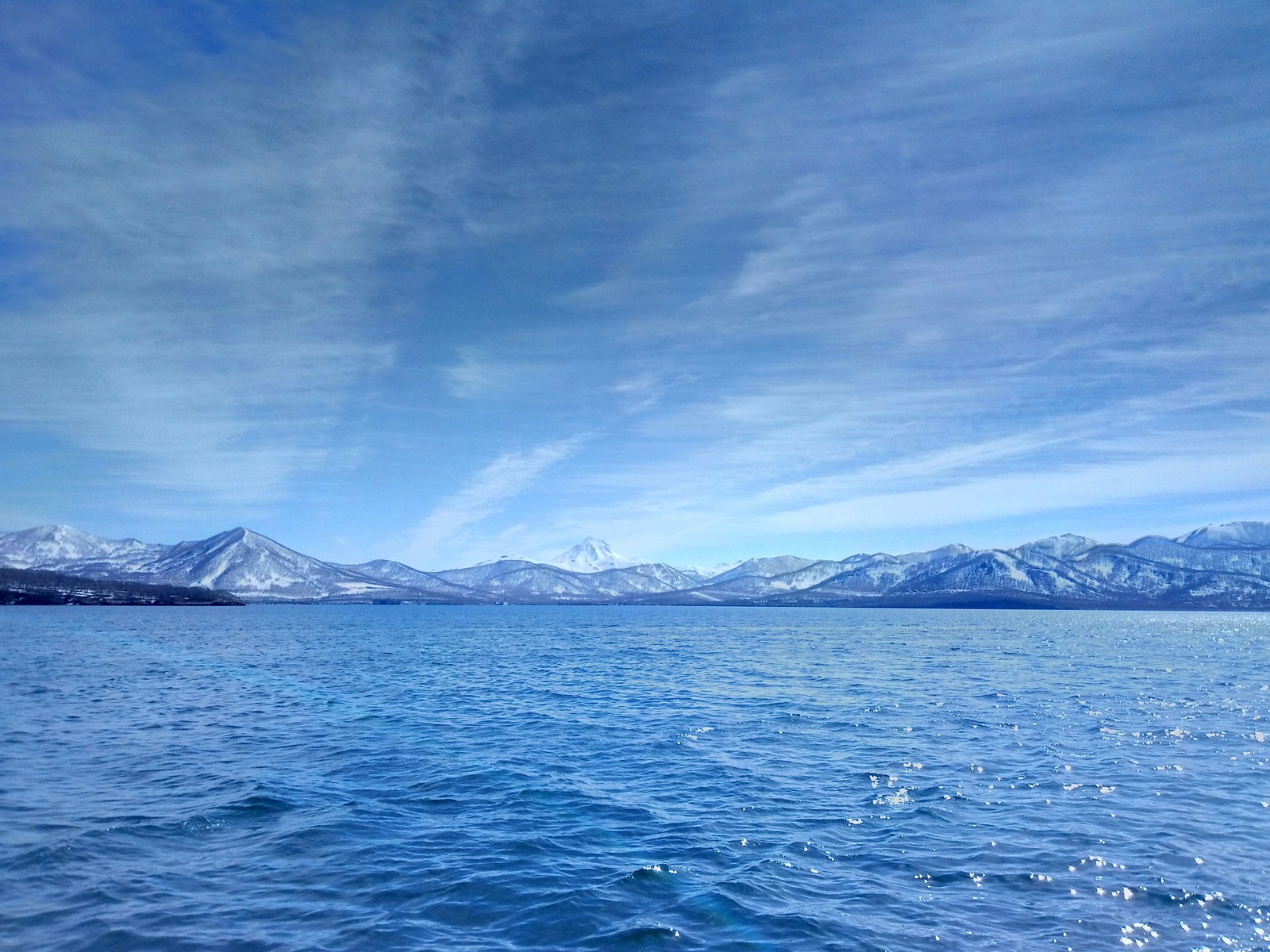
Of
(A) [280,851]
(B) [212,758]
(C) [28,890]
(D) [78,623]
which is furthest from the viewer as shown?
(D) [78,623]

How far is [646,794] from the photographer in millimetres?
26875

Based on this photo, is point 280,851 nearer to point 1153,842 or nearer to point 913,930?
point 913,930

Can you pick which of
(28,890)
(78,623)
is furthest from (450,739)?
(78,623)

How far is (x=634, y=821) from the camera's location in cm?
2381

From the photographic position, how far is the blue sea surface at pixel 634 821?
1652 cm

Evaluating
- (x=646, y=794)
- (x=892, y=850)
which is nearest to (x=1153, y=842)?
(x=892, y=850)

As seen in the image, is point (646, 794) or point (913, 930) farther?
point (646, 794)

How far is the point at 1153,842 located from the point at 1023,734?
57.2 ft

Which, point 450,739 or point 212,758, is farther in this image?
point 450,739

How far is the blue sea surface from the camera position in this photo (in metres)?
16.5

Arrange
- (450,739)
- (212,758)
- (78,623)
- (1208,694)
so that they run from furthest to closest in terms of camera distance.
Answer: (78,623), (1208,694), (450,739), (212,758)

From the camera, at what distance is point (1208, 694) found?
56.1m

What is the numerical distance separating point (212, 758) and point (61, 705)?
82.6 feet

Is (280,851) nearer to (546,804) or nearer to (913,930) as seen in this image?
(546,804)
